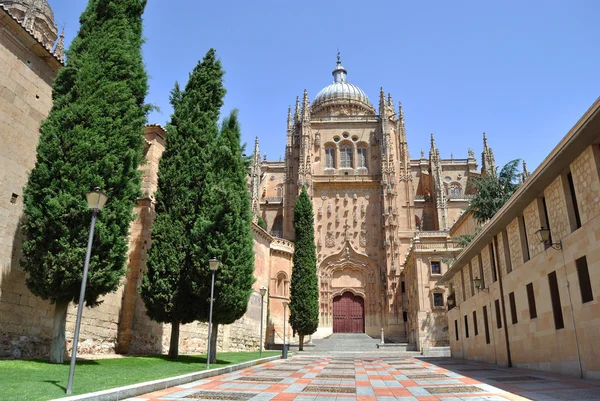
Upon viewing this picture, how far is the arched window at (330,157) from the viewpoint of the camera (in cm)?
4722

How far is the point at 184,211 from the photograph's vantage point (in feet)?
51.5

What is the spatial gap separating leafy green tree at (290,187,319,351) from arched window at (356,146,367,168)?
48.7 ft

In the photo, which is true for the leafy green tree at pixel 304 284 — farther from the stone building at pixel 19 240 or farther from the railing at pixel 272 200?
the railing at pixel 272 200

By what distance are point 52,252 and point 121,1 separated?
8.52 m

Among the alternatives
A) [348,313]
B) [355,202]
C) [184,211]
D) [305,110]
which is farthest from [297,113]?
[184,211]

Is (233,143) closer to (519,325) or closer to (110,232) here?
(110,232)

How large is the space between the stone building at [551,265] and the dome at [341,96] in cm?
3815

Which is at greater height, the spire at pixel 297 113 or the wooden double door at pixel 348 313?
the spire at pixel 297 113

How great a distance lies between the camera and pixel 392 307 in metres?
39.5

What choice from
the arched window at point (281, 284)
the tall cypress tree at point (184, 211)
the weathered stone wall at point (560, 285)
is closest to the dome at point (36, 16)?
the tall cypress tree at point (184, 211)

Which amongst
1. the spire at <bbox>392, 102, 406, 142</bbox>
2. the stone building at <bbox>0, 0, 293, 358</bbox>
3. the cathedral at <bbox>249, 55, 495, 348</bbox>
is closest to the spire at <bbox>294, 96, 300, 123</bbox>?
the cathedral at <bbox>249, 55, 495, 348</bbox>

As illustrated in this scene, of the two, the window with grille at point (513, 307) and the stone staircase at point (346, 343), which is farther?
the stone staircase at point (346, 343)

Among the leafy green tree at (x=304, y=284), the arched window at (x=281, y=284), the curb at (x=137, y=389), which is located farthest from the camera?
the arched window at (x=281, y=284)

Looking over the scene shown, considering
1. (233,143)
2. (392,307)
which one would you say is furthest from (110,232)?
(392,307)
